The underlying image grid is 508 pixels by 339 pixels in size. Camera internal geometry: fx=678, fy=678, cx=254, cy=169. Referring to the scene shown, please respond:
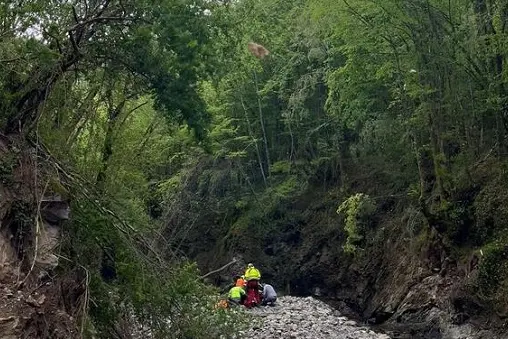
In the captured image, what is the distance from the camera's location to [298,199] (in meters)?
28.1

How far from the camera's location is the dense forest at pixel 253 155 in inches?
334

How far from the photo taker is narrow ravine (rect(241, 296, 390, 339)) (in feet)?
47.2

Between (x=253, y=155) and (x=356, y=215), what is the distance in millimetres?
9162

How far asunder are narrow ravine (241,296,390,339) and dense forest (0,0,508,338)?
1595 mm

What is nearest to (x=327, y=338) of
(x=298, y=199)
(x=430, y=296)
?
(x=430, y=296)

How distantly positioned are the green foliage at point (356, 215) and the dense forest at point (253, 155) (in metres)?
0.10

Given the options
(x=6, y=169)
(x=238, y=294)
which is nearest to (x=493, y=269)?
(x=238, y=294)

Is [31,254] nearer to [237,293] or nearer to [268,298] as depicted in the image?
[237,293]

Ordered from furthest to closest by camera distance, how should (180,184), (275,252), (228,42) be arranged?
(275,252) → (180,184) → (228,42)

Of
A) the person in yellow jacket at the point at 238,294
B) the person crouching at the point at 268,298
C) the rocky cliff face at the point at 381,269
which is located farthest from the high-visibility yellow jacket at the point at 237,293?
the rocky cliff face at the point at 381,269

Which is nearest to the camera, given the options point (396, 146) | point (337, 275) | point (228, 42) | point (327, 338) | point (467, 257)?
point (228, 42)

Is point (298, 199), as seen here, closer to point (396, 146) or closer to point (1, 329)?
point (396, 146)

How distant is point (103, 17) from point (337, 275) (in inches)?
656

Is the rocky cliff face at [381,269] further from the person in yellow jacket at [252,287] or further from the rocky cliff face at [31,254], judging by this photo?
the rocky cliff face at [31,254]
